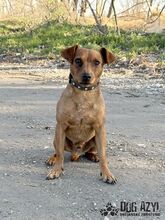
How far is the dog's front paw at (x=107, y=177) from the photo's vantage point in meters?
3.99

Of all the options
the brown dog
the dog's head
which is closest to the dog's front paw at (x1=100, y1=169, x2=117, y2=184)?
the brown dog

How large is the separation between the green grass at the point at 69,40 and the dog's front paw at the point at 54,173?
699 centimetres

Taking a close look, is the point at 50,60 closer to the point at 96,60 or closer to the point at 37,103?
the point at 37,103

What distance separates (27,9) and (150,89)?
1162cm

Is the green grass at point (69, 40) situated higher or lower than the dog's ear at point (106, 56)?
lower

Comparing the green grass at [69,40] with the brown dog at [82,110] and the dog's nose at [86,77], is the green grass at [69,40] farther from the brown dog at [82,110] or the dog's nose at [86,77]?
the dog's nose at [86,77]

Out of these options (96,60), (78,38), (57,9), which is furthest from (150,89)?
(57,9)

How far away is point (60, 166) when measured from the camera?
416 centimetres

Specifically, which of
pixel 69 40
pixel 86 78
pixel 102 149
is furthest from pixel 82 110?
pixel 69 40

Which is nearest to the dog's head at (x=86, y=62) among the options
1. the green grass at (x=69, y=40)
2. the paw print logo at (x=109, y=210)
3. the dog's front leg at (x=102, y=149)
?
the dog's front leg at (x=102, y=149)

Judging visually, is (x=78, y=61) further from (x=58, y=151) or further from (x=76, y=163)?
(x=76, y=163)

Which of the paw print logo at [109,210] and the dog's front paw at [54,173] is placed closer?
the paw print logo at [109,210]

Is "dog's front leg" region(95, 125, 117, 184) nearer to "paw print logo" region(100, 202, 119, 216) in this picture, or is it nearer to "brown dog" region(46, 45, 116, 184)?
"brown dog" region(46, 45, 116, 184)

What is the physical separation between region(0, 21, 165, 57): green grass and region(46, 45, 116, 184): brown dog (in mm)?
6684
